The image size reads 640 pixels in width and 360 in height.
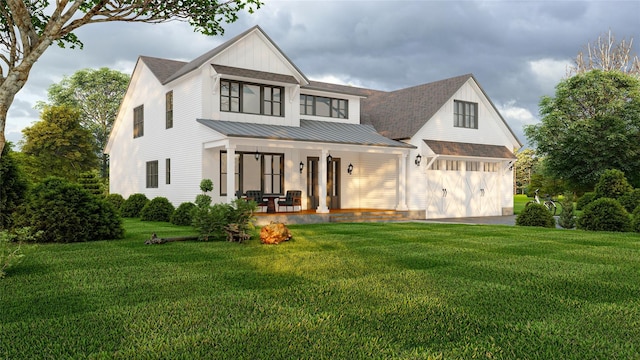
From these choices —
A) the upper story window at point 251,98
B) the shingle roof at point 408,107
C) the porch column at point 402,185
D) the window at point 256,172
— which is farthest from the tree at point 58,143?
the porch column at point 402,185

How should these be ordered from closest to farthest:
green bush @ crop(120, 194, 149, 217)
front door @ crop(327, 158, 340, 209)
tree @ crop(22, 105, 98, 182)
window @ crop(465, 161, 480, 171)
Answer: green bush @ crop(120, 194, 149, 217)
front door @ crop(327, 158, 340, 209)
window @ crop(465, 161, 480, 171)
tree @ crop(22, 105, 98, 182)

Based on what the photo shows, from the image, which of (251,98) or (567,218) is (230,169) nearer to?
(251,98)

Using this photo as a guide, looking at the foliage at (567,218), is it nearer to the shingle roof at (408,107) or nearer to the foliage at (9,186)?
the shingle roof at (408,107)

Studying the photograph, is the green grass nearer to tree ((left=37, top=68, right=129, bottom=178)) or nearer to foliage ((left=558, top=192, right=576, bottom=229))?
foliage ((left=558, top=192, right=576, bottom=229))

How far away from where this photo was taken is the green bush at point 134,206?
72.6 feet

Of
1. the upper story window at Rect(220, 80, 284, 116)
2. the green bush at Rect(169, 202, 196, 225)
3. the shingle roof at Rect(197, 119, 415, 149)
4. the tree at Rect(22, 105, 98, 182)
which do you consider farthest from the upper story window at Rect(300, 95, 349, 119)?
the tree at Rect(22, 105, 98, 182)

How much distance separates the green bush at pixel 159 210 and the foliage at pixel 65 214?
6.65 m

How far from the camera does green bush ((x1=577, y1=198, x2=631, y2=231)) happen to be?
14976 millimetres

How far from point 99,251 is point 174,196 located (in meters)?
10.5

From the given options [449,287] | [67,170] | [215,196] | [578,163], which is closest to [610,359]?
[449,287]

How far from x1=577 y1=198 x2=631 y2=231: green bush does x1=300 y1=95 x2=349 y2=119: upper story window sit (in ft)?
38.0

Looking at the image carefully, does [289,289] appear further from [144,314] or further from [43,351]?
[43,351]

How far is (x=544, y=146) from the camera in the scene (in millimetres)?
31828

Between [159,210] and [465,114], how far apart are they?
1434cm
